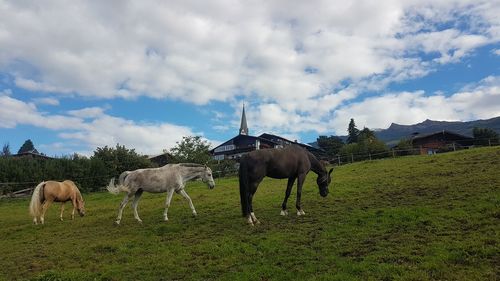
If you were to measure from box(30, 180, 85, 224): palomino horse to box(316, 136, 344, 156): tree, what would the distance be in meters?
67.9

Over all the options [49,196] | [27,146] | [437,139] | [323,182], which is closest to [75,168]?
[49,196]

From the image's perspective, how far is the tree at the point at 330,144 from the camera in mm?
82500

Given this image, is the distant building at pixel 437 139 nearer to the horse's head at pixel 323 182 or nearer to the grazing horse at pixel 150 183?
the horse's head at pixel 323 182

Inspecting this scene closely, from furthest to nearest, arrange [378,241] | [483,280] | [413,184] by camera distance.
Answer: [413,184] < [378,241] < [483,280]

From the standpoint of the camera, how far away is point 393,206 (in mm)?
13289

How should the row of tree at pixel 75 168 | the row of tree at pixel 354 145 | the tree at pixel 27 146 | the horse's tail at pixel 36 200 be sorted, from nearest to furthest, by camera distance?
1. the horse's tail at pixel 36 200
2. the row of tree at pixel 75 168
3. the row of tree at pixel 354 145
4. the tree at pixel 27 146

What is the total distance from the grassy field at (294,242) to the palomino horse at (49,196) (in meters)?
0.93

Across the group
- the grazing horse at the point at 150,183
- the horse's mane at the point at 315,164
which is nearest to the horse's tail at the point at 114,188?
the grazing horse at the point at 150,183

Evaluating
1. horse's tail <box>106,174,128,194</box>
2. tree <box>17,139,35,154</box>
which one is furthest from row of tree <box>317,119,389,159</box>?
tree <box>17,139,35,154</box>

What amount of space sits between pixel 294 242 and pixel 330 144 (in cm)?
7820

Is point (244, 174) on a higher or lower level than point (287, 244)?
higher

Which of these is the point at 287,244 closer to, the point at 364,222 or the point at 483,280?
the point at 364,222

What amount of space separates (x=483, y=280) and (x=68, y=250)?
10.4 m

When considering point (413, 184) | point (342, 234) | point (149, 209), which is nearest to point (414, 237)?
point (342, 234)
